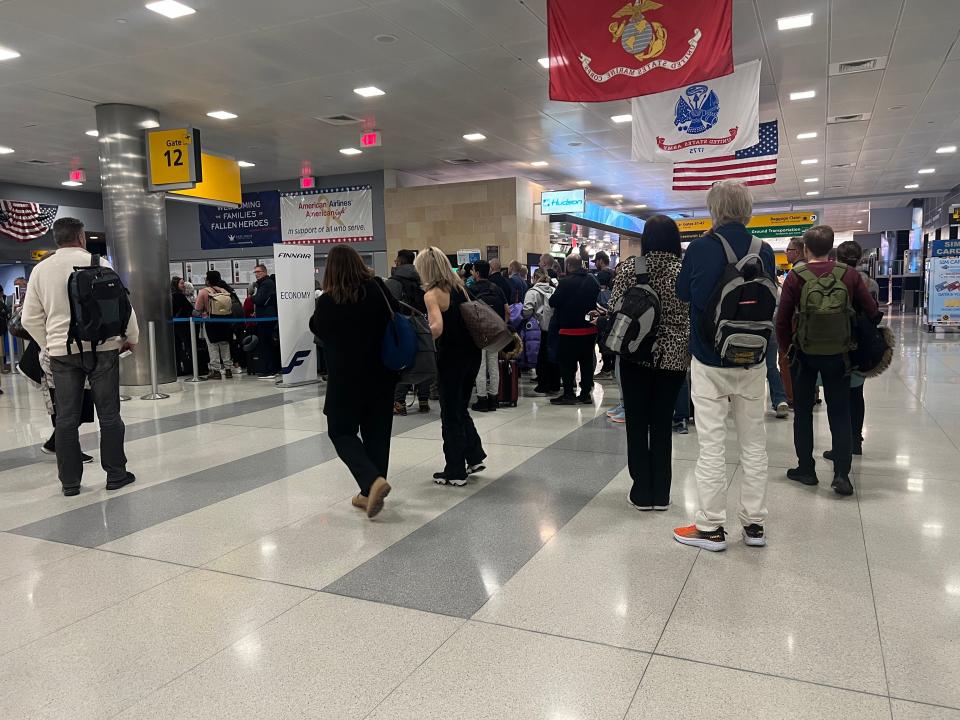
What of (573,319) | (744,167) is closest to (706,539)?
(573,319)

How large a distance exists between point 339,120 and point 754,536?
9.39 metres

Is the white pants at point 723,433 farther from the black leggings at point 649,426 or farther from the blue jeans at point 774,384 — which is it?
the blue jeans at point 774,384

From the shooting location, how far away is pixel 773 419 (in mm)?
6410

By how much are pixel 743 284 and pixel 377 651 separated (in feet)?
7.04

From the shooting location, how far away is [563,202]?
A: 50.7 ft

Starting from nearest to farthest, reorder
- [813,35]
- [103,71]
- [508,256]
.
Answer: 1. [813,35]
2. [103,71]
3. [508,256]

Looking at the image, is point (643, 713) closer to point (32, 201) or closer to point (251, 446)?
point (251, 446)

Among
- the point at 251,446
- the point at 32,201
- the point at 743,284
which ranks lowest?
the point at 251,446

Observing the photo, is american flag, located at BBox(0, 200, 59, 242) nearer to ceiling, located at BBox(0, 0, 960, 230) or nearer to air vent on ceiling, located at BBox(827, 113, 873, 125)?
ceiling, located at BBox(0, 0, 960, 230)

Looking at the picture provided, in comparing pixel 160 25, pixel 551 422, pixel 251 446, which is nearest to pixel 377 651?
pixel 251 446

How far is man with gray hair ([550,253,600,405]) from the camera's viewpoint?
7.29 metres

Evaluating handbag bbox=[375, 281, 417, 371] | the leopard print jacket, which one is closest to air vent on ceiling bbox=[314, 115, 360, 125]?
handbag bbox=[375, 281, 417, 371]

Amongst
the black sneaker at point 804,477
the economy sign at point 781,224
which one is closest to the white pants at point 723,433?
the black sneaker at point 804,477

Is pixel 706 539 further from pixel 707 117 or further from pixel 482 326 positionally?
pixel 707 117
